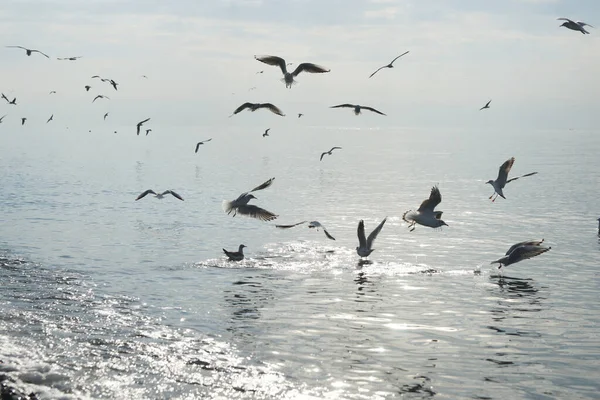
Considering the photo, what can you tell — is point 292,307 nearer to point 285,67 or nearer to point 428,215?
point 428,215

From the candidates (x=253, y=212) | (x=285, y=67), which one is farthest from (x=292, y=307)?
(x=285, y=67)

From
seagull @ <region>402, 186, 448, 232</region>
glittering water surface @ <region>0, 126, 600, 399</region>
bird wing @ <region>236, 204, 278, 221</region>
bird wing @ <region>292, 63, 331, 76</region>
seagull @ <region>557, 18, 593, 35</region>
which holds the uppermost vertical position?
seagull @ <region>557, 18, 593, 35</region>

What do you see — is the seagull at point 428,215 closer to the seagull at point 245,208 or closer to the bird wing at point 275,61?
the seagull at point 245,208

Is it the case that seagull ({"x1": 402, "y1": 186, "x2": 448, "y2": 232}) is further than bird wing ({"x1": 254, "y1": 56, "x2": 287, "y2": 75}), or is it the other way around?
bird wing ({"x1": 254, "y1": 56, "x2": 287, "y2": 75})

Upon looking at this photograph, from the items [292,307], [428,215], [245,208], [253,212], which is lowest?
[292,307]

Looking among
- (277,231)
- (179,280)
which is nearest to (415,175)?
(277,231)

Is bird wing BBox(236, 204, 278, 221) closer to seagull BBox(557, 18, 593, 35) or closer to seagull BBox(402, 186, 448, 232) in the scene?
seagull BBox(402, 186, 448, 232)

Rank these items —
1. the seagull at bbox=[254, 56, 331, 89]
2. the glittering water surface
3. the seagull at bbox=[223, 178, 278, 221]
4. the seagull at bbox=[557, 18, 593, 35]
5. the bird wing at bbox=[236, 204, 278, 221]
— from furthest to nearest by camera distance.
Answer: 1. the bird wing at bbox=[236, 204, 278, 221]
2. the seagull at bbox=[223, 178, 278, 221]
3. the seagull at bbox=[254, 56, 331, 89]
4. the seagull at bbox=[557, 18, 593, 35]
5. the glittering water surface

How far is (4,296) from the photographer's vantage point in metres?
23.2

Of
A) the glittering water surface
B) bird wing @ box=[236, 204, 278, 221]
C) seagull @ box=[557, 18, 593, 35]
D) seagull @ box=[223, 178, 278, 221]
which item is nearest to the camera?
the glittering water surface

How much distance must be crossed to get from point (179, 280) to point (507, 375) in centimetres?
1398

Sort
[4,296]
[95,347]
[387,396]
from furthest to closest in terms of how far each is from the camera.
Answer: [4,296], [95,347], [387,396]

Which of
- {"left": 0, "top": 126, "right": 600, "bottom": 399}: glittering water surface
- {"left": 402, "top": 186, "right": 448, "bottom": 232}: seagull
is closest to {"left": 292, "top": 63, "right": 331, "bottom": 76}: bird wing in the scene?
{"left": 402, "top": 186, "right": 448, "bottom": 232}: seagull

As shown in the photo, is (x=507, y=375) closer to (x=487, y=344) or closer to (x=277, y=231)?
(x=487, y=344)
